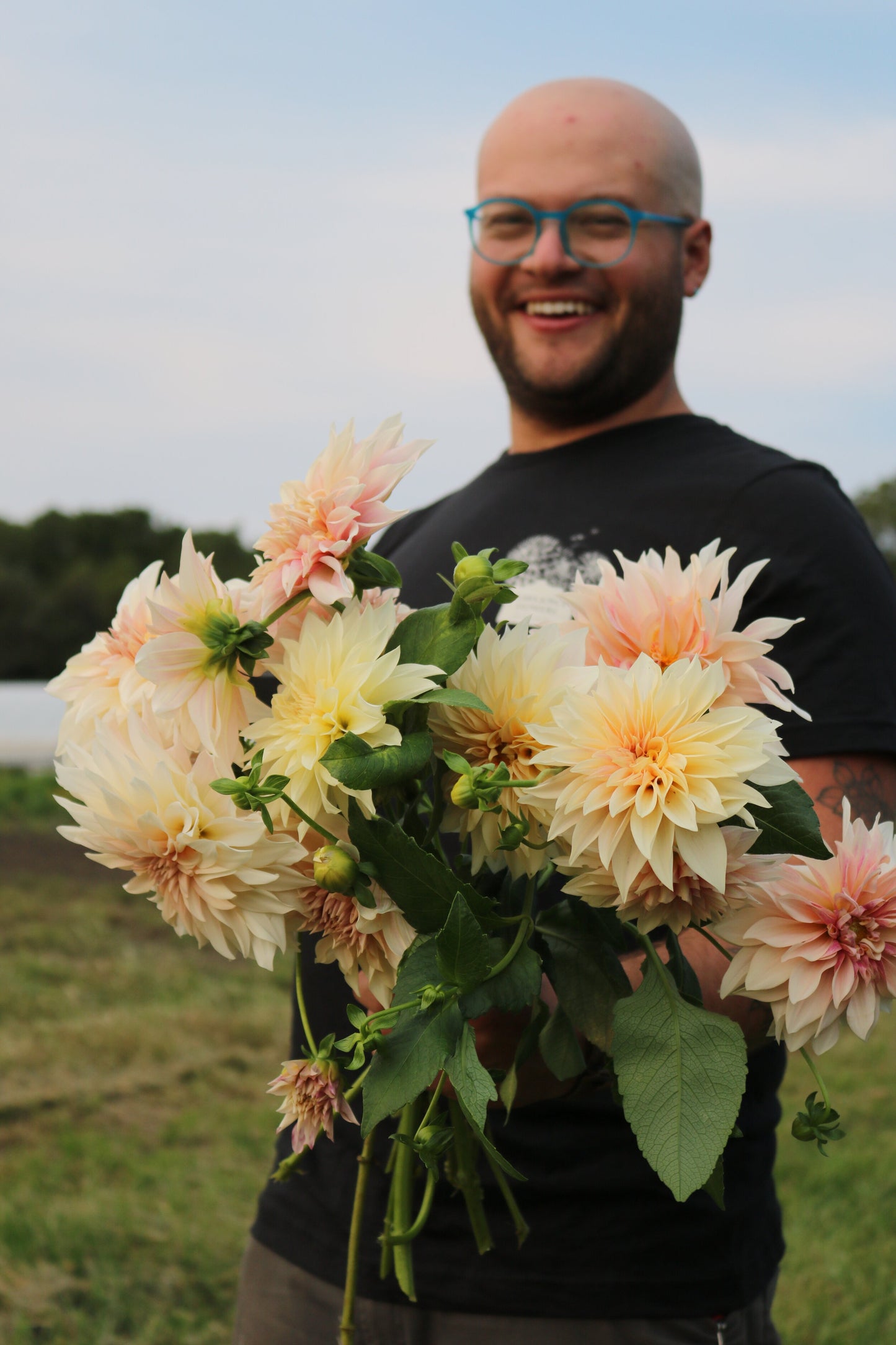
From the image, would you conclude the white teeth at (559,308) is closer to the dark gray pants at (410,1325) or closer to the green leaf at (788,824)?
the green leaf at (788,824)

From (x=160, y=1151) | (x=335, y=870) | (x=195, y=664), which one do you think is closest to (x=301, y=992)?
(x=335, y=870)

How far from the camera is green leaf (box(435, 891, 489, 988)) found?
2.85ft

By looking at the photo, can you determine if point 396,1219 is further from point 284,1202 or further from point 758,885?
point 284,1202

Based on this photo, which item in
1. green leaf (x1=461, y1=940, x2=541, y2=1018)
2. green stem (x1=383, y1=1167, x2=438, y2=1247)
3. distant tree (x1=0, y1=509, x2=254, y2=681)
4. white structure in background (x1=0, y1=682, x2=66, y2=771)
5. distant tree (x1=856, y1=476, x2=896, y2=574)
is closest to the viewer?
green leaf (x1=461, y1=940, x2=541, y2=1018)

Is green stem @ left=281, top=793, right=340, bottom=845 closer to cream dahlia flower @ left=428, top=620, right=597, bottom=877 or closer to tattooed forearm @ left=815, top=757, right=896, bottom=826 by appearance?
cream dahlia flower @ left=428, top=620, right=597, bottom=877

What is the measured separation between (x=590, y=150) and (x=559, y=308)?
0.25 m

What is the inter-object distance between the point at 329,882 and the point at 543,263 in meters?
1.33

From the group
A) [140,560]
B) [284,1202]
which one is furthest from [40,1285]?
[140,560]

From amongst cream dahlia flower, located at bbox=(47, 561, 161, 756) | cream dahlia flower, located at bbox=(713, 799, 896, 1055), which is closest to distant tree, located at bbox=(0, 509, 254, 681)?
cream dahlia flower, located at bbox=(47, 561, 161, 756)

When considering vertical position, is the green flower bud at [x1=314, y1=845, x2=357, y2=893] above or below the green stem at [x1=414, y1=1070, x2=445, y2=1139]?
above

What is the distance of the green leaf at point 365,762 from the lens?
0.84m

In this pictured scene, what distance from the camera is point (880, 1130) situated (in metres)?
4.42

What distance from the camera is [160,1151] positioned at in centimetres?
399

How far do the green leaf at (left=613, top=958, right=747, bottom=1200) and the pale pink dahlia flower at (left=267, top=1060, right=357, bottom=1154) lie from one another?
23 cm
